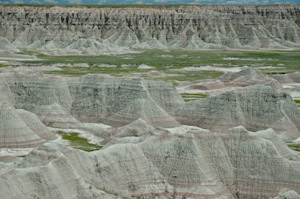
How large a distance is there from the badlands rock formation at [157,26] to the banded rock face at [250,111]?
120301mm

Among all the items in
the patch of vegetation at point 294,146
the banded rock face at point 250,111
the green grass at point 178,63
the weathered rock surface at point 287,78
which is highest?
the banded rock face at point 250,111

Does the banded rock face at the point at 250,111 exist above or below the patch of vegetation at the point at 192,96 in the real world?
above

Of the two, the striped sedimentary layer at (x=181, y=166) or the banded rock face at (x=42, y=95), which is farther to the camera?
the banded rock face at (x=42, y=95)

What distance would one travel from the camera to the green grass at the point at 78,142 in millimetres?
35656

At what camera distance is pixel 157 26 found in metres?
182

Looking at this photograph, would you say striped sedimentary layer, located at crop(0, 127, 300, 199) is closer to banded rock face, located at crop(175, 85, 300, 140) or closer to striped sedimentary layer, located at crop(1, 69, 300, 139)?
banded rock face, located at crop(175, 85, 300, 140)

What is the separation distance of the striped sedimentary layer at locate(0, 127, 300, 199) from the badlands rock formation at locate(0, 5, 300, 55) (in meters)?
136

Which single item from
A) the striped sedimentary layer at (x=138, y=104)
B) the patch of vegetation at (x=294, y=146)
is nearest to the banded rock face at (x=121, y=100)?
the striped sedimentary layer at (x=138, y=104)

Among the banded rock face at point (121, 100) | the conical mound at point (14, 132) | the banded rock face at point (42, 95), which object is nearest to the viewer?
the conical mound at point (14, 132)

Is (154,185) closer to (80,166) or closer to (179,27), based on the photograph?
(80,166)

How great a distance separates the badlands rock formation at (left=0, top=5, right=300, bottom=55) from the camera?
561 feet

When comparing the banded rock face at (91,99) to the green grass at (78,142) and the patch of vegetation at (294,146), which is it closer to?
the green grass at (78,142)

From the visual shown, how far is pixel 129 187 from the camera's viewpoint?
25656 millimetres

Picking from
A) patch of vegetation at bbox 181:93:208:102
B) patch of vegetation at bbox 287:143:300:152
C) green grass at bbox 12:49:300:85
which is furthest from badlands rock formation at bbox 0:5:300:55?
patch of vegetation at bbox 287:143:300:152
